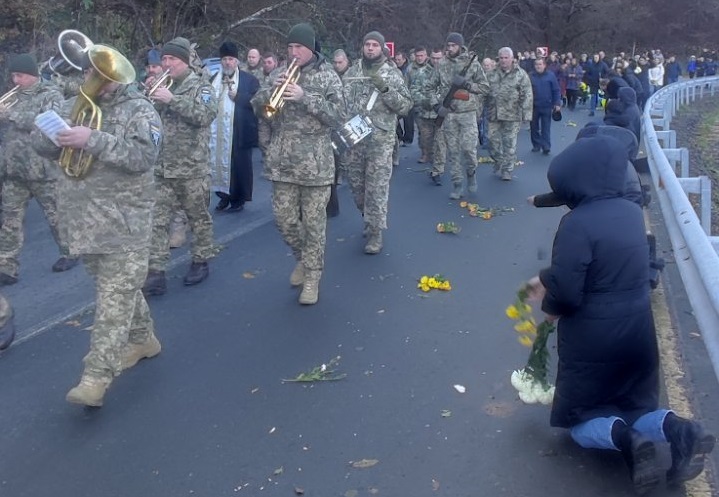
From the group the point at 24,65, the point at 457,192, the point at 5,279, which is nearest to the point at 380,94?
the point at 457,192

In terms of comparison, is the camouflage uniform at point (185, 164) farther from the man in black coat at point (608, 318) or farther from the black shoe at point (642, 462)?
the black shoe at point (642, 462)

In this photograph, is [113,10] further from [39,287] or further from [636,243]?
[636,243]

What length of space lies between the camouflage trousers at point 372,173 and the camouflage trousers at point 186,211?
5.61ft

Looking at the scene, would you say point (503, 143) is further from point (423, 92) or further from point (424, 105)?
point (423, 92)

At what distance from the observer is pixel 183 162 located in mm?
7156

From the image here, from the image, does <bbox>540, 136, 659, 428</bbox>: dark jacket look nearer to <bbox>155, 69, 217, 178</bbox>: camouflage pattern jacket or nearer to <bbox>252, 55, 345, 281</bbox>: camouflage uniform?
<bbox>252, 55, 345, 281</bbox>: camouflage uniform

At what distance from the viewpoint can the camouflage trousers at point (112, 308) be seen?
4.95 metres

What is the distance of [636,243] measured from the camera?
13.4 feet

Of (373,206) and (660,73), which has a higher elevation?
(660,73)

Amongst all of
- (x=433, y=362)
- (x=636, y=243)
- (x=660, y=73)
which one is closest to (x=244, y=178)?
(x=433, y=362)

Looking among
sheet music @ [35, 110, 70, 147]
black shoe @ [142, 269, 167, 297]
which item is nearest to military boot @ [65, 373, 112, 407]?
sheet music @ [35, 110, 70, 147]

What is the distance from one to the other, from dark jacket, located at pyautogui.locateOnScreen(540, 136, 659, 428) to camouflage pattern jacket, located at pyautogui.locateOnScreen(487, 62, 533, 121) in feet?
29.4

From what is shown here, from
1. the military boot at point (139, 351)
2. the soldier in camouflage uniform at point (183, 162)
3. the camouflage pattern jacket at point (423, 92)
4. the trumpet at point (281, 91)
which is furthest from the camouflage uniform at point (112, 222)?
the camouflage pattern jacket at point (423, 92)

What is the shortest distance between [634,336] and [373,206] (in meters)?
4.53
